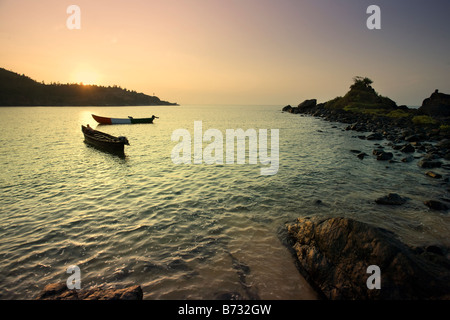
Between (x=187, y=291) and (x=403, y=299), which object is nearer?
(x=403, y=299)

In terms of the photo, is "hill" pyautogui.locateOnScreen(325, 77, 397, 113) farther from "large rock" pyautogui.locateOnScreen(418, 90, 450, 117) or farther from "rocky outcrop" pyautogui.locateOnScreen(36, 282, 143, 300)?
"rocky outcrop" pyautogui.locateOnScreen(36, 282, 143, 300)

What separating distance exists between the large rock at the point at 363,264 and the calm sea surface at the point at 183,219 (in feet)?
1.98

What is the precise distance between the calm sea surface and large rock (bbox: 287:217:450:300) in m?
0.60

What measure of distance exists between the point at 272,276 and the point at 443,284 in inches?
157

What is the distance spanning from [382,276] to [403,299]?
53cm

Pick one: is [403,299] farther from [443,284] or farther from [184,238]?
[184,238]

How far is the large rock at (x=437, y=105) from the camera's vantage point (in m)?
59.9

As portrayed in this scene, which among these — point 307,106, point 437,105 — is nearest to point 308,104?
point 307,106
